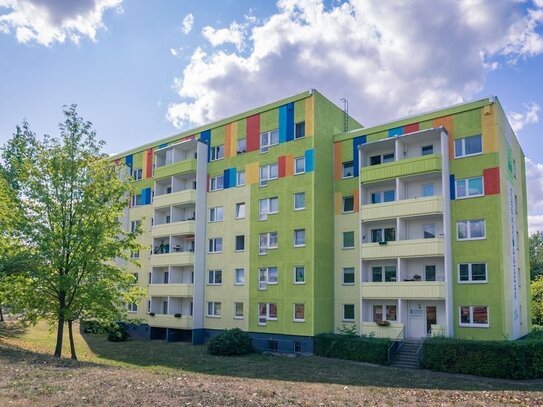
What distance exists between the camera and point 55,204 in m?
25.8

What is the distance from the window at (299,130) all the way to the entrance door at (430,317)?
553 inches

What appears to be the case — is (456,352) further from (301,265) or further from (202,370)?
(202,370)

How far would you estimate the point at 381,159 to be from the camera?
33656 mm

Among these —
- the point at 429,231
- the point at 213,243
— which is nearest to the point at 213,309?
the point at 213,243

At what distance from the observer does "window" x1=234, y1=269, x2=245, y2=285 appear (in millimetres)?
36094

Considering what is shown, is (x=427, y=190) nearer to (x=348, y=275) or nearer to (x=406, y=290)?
(x=406, y=290)

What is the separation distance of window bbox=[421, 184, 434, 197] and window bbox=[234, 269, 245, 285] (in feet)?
45.1

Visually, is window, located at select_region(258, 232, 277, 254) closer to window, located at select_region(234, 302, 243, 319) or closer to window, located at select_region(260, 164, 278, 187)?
window, located at select_region(260, 164, 278, 187)

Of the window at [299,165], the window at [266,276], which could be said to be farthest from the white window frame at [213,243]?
the window at [299,165]

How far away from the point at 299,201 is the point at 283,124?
577 cm

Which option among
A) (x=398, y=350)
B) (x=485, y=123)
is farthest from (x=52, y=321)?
(x=485, y=123)

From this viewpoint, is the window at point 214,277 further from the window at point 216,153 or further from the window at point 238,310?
the window at point 216,153

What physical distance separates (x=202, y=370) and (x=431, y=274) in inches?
587

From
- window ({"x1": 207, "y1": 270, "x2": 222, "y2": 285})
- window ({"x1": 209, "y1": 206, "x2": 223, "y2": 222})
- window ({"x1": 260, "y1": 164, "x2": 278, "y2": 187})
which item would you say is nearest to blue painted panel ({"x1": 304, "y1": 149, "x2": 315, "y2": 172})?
window ({"x1": 260, "y1": 164, "x2": 278, "y2": 187})
